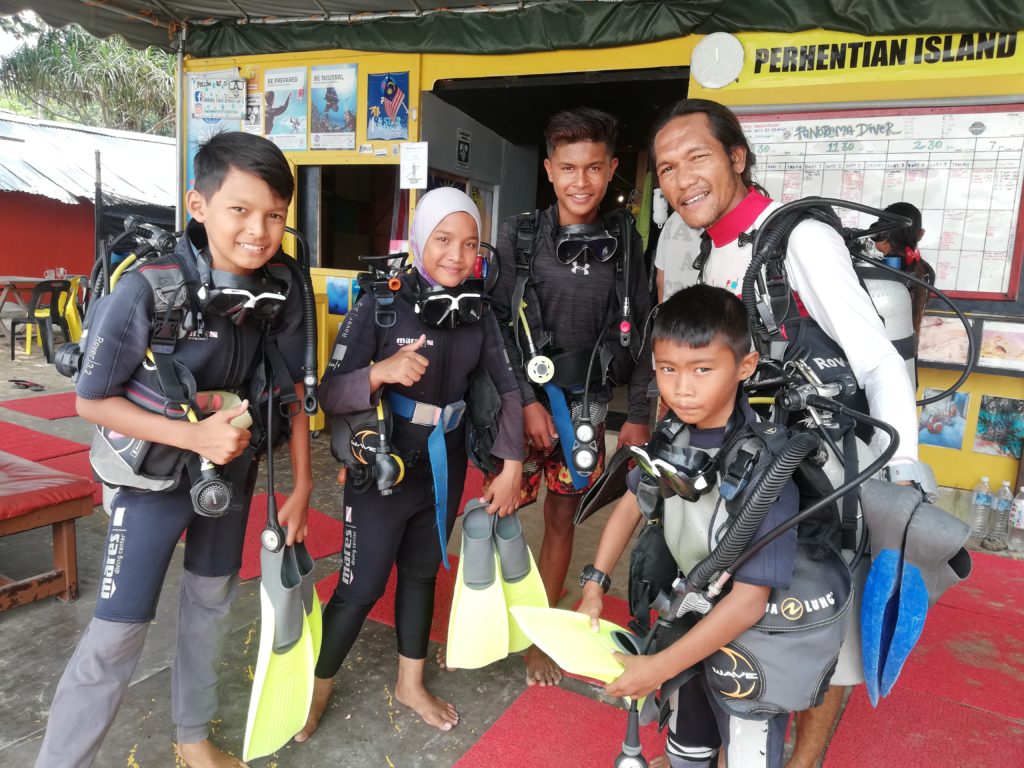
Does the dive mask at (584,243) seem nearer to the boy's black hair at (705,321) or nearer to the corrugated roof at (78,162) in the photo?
the boy's black hair at (705,321)

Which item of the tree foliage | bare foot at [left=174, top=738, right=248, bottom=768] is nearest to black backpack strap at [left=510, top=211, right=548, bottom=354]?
bare foot at [left=174, top=738, right=248, bottom=768]

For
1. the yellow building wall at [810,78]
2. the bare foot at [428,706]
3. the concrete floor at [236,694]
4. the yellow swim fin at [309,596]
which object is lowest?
the concrete floor at [236,694]

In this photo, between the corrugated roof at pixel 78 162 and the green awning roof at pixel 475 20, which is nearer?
the green awning roof at pixel 475 20

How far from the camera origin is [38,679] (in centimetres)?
237

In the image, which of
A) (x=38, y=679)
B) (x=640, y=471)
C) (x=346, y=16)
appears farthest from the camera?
(x=346, y=16)

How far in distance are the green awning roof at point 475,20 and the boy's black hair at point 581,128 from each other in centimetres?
253

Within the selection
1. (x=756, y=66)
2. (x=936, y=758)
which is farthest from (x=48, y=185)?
(x=936, y=758)

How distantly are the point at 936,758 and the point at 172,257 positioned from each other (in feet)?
9.07

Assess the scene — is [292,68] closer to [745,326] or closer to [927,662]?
[745,326]

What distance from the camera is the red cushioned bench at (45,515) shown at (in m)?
2.76

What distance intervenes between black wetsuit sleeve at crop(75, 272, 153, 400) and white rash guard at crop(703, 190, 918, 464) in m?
1.55

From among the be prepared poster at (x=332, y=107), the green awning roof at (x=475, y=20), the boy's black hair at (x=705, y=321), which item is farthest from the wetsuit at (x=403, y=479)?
the be prepared poster at (x=332, y=107)

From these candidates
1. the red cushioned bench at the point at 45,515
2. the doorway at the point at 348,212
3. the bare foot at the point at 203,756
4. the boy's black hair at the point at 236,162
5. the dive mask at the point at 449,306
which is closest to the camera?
the boy's black hair at the point at 236,162

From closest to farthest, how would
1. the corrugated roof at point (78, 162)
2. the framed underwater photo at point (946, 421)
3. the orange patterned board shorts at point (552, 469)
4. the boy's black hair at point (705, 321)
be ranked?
the boy's black hair at point (705, 321)
the orange patterned board shorts at point (552, 469)
the framed underwater photo at point (946, 421)
the corrugated roof at point (78, 162)
